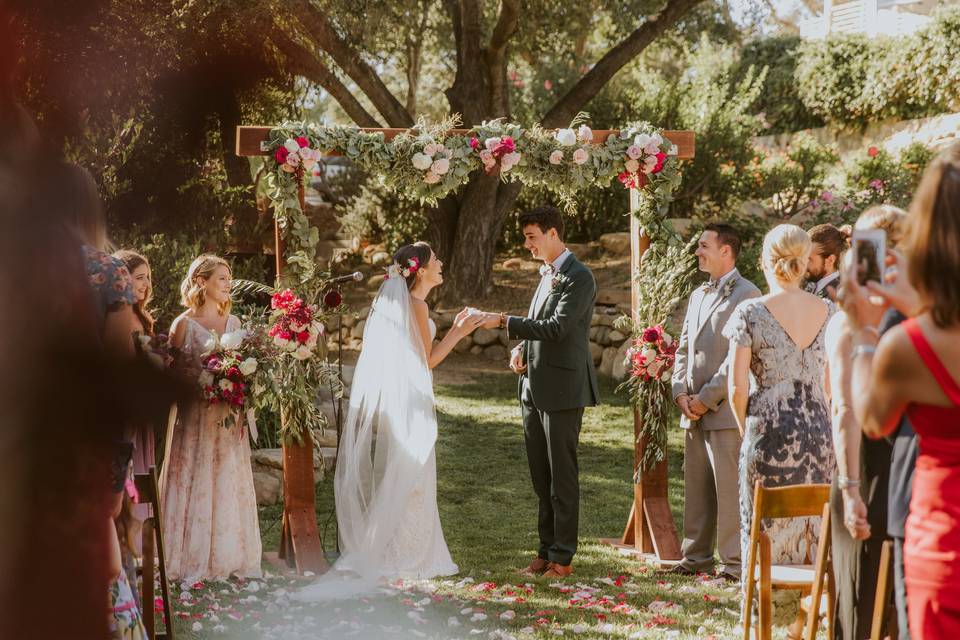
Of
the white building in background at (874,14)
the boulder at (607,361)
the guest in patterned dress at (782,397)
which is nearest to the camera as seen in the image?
the guest in patterned dress at (782,397)

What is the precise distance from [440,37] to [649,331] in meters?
11.0

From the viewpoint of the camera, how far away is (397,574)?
604cm

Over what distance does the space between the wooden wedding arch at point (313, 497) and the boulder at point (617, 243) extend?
8.41 meters

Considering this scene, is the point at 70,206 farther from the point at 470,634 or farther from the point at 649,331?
the point at 649,331

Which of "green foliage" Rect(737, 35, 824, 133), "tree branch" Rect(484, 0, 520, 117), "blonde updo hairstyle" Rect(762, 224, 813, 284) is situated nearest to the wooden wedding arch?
"blonde updo hairstyle" Rect(762, 224, 813, 284)

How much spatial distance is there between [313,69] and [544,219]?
788 cm

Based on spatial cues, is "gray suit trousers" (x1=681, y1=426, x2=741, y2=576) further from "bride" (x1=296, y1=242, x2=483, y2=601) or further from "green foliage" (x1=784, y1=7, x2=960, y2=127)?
"green foliage" (x1=784, y1=7, x2=960, y2=127)

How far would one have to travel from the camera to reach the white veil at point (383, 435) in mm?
6117

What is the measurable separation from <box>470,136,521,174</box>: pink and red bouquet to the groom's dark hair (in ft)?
1.80

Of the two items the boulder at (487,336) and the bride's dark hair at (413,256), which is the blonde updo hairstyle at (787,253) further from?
the boulder at (487,336)

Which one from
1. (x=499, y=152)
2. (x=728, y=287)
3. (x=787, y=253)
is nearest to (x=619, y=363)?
(x=499, y=152)

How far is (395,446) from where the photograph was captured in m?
6.20

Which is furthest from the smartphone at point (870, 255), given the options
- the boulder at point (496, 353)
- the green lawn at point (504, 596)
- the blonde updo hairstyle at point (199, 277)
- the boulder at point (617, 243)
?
the boulder at point (617, 243)

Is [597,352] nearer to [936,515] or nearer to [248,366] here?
[248,366]
